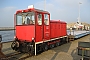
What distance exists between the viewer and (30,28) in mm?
7855

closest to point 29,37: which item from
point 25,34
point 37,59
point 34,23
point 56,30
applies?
point 25,34

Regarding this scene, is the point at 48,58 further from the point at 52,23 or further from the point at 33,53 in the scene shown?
the point at 52,23

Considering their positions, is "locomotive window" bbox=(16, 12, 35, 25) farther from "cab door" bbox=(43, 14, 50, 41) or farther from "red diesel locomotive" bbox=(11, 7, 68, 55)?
"cab door" bbox=(43, 14, 50, 41)

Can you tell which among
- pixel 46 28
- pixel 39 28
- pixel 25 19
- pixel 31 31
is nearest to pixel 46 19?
pixel 46 28

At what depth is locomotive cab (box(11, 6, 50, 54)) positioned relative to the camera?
7.71 meters

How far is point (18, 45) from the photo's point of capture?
323 inches

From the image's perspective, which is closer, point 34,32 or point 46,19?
point 34,32

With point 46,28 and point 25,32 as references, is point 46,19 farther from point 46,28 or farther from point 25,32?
point 25,32

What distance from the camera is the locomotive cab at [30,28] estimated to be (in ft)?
25.3

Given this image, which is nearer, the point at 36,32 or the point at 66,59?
the point at 66,59

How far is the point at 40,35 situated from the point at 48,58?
72.8 inches

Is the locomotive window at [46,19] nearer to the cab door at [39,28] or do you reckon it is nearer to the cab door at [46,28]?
the cab door at [46,28]

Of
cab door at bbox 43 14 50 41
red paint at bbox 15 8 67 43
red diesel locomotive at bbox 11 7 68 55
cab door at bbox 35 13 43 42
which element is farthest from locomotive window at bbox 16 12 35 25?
cab door at bbox 43 14 50 41

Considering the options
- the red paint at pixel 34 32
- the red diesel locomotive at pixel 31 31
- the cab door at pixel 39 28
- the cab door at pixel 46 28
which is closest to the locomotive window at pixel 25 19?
the red diesel locomotive at pixel 31 31
